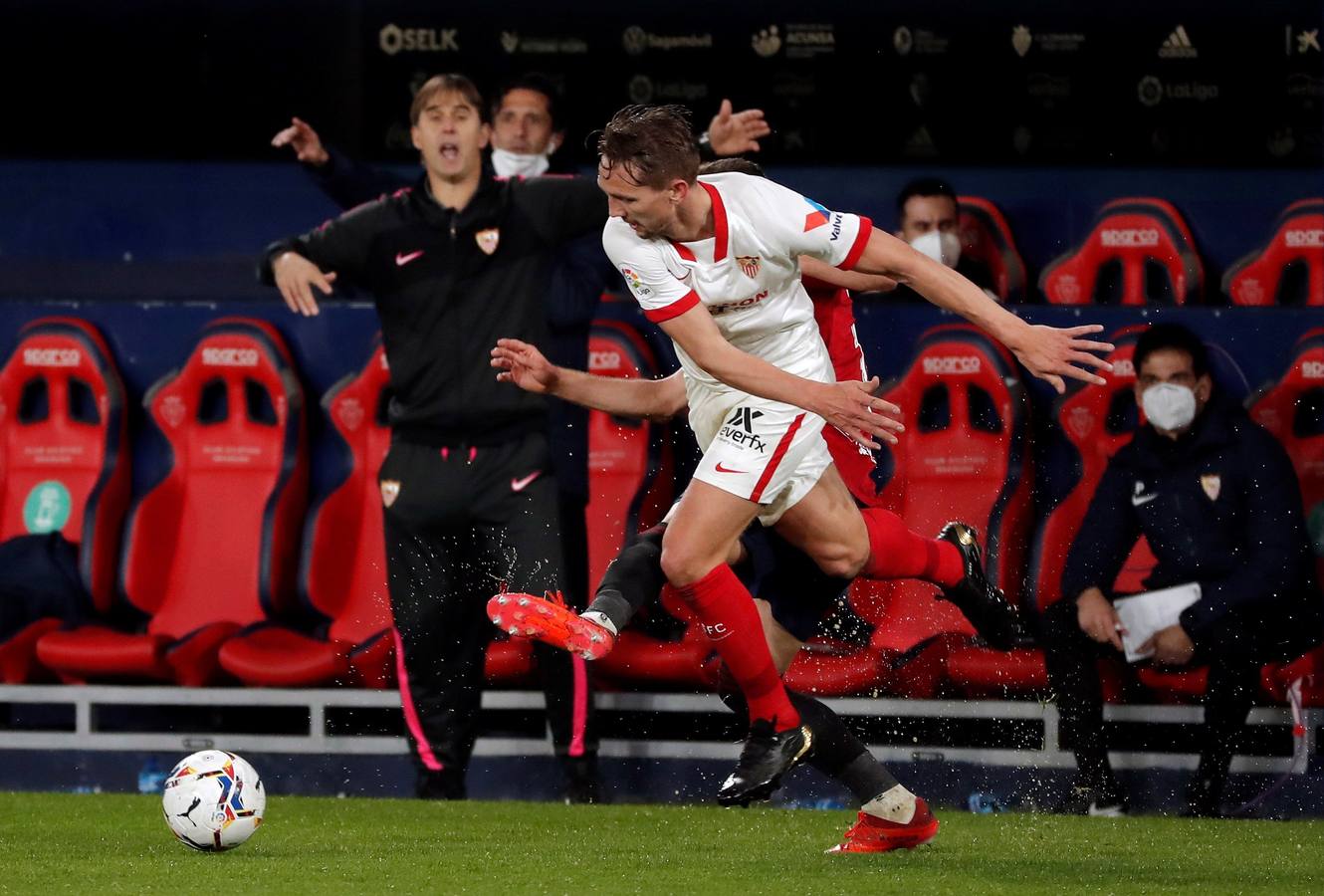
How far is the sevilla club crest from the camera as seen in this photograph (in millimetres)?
7406

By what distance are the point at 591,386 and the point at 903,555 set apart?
34.7 inches

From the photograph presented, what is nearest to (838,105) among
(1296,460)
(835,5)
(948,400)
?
(835,5)

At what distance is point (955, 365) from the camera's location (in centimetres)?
774

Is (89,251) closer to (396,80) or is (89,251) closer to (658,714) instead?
(396,80)

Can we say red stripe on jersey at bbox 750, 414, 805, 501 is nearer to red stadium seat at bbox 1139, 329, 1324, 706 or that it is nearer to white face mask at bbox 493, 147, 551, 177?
red stadium seat at bbox 1139, 329, 1324, 706

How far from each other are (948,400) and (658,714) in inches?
55.1

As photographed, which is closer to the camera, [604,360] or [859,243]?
[859,243]

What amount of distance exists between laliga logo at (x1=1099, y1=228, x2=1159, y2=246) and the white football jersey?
8.85ft

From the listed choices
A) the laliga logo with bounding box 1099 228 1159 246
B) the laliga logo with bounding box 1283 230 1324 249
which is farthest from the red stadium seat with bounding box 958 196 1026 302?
the laliga logo with bounding box 1283 230 1324 249

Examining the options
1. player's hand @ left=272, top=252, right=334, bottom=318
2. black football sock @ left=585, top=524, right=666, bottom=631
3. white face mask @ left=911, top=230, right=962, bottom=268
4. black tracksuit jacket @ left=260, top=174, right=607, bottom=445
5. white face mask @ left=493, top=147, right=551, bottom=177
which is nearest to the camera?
black football sock @ left=585, top=524, right=666, bottom=631

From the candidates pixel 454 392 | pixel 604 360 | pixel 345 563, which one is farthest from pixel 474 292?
pixel 345 563

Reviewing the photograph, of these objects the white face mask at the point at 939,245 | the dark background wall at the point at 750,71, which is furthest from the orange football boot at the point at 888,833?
the dark background wall at the point at 750,71

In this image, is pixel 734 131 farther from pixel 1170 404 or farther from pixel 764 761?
pixel 764 761

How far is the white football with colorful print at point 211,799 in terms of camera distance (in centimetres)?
575
